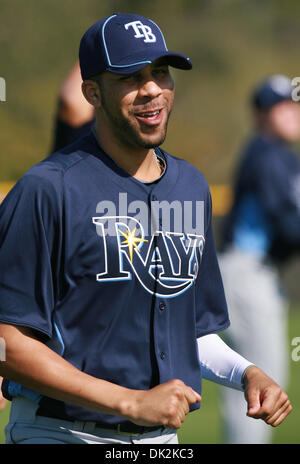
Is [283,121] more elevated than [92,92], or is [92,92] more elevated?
[92,92]

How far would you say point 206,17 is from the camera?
912 inches

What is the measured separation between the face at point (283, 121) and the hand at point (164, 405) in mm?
3714

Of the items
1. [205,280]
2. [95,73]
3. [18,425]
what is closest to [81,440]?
[18,425]

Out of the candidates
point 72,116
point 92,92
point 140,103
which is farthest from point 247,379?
point 72,116

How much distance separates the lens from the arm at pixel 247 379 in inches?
105

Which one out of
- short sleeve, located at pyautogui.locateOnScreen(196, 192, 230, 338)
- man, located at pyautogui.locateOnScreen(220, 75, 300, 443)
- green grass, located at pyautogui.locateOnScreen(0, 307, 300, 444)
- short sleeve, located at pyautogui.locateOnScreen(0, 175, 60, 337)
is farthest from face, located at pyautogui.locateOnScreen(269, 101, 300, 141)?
short sleeve, located at pyautogui.locateOnScreen(0, 175, 60, 337)

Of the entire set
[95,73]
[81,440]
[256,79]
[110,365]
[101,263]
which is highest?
[95,73]

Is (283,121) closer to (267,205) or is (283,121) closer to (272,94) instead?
(272,94)

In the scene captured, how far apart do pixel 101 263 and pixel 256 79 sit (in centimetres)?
2020

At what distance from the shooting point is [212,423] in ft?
21.9

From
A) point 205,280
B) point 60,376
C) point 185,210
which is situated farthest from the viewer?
point 205,280

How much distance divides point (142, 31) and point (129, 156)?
0.39 metres

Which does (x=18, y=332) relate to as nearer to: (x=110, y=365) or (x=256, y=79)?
(x=110, y=365)

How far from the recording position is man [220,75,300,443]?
5434 mm
